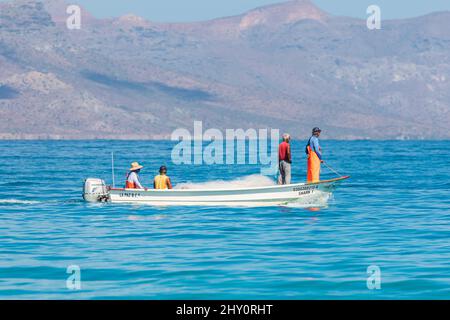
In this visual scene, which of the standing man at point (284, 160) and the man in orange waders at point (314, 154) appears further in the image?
the standing man at point (284, 160)

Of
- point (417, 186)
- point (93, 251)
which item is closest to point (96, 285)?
point (93, 251)

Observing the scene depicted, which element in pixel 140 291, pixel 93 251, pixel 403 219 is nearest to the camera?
pixel 140 291

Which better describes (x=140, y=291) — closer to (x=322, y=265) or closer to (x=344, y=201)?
(x=322, y=265)

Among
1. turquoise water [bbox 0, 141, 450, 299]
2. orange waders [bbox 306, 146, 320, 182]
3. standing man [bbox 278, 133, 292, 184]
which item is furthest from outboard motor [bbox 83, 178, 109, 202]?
orange waders [bbox 306, 146, 320, 182]

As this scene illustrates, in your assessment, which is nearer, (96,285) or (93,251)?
(96,285)

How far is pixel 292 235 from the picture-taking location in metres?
30.3

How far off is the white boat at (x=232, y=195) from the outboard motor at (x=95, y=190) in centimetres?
30

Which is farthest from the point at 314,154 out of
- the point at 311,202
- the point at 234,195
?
the point at 234,195

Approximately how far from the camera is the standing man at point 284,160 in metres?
37.4

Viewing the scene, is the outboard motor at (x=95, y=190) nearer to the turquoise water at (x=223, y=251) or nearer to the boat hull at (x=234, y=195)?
the turquoise water at (x=223, y=251)

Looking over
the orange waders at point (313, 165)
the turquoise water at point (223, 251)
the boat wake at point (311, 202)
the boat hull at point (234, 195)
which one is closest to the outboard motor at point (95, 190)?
the turquoise water at point (223, 251)
